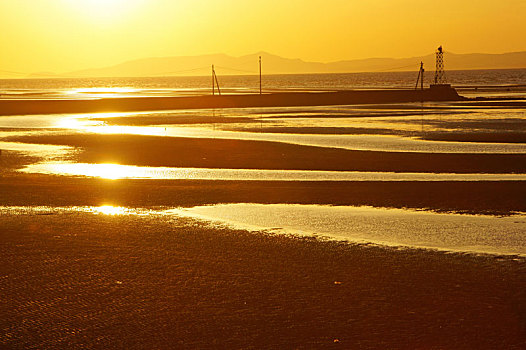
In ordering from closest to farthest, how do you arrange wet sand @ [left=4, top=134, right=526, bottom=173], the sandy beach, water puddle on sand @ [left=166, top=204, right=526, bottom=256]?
the sandy beach < water puddle on sand @ [left=166, top=204, right=526, bottom=256] < wet sand @ [left=4, top=134, right=526, bottom=173]

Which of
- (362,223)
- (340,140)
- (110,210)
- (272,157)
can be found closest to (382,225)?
(362,223)

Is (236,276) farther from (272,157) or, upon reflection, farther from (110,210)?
(272,157)

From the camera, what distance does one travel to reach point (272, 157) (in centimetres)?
2794

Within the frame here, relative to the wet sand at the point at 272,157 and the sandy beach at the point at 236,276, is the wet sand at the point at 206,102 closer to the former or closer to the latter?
the wet sand at the point at 272,157

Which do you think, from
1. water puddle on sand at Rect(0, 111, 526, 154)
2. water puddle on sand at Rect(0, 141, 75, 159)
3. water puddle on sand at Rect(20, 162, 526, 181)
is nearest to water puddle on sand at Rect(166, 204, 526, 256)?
water puddle on sand at Rect(20, 162, 526, 181)

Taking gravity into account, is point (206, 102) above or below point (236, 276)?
below

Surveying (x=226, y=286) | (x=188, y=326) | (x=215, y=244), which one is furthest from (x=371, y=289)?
(x=215, y=244)

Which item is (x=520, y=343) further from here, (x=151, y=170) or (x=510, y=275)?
(x=151, y=170)

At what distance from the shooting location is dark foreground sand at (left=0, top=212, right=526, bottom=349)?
8.16 m

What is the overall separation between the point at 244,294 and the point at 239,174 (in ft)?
44.3

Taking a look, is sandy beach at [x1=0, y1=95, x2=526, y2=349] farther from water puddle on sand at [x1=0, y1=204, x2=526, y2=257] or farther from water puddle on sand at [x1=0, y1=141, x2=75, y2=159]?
water puddle on sand at [x1=0, y1=141, x2=75, y2=159]

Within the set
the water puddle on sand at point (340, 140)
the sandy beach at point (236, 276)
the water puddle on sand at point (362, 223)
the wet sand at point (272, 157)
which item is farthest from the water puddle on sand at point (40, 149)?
the water puddle on sand at point (362, 223)

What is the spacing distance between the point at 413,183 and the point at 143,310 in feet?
43.5

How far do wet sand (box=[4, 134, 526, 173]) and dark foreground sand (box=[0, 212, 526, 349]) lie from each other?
1196 centimetres
